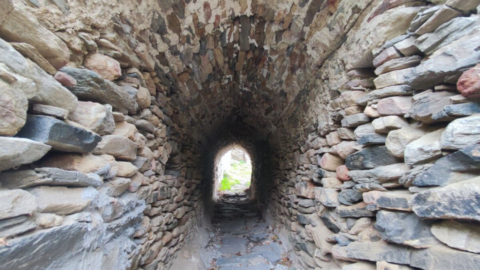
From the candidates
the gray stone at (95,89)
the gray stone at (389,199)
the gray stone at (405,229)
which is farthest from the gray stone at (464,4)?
the gray stone at (95,89)

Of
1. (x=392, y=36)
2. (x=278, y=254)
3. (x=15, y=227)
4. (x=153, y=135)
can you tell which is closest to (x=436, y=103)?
(x=392, y=36)

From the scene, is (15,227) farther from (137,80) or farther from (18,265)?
(137,80)

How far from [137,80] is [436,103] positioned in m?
2.08

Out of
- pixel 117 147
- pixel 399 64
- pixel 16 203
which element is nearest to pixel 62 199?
pixel 16 203

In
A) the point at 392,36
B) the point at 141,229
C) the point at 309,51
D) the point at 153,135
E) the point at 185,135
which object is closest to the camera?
the point at 392,36

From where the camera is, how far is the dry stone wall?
1.06 meters

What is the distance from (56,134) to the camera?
3.45 feet

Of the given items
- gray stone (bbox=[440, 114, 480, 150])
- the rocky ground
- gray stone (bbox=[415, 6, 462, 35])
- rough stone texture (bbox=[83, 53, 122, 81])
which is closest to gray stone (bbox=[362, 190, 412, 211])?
gray stone (bbox=[440, 114, 480, 150])

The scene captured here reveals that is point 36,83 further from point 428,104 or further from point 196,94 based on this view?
point 196,94

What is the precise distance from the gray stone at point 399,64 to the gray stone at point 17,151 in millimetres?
2003

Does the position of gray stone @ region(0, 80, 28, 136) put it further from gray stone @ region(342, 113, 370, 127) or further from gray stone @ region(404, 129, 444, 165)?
gray stone @ region(342, 113, 370, 127)

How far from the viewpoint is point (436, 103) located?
4.00ft

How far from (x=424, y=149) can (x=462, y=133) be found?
0.19 metres

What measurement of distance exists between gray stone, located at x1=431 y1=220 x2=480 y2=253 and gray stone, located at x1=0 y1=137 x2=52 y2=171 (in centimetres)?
192
